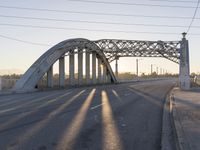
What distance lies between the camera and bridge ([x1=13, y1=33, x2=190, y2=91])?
4229 centimetres

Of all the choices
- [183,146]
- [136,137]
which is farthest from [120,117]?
[183,146]

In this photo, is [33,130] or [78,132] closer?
[78,132]

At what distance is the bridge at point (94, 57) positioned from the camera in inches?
1665

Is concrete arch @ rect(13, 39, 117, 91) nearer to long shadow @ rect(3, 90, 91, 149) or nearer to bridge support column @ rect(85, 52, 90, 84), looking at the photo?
bridge support column @ rect(85, 52, 90, 84)

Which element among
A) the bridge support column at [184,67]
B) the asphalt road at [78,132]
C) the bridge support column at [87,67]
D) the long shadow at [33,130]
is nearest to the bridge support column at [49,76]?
the bridge support column at [184,67]

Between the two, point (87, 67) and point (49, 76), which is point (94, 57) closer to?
point (87, 67)

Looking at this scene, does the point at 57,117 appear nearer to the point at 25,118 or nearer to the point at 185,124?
the point at 25,118

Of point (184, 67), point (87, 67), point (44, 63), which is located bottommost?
point (184, 67)

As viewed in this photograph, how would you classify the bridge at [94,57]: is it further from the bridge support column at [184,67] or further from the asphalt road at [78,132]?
the asphalt road at [78,132]

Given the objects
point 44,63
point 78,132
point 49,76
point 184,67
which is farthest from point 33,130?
point 184,67

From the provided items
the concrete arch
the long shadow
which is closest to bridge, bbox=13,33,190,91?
the concrete arch

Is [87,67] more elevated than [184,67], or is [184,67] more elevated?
[87,67]

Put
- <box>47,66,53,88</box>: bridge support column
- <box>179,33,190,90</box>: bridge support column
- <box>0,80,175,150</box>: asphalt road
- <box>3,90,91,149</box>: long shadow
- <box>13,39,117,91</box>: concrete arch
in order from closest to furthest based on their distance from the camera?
<box>0,80,175,150</box>: asphalt road < <box>3,90,91,149</box>: long shadow < <box>13,39,117,91</box>: concrete arch < <box>47,66,53,88</box>: bridge support column < <box>179,33,190,90</box>: bridge support column

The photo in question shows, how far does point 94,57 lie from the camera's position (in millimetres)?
67688
